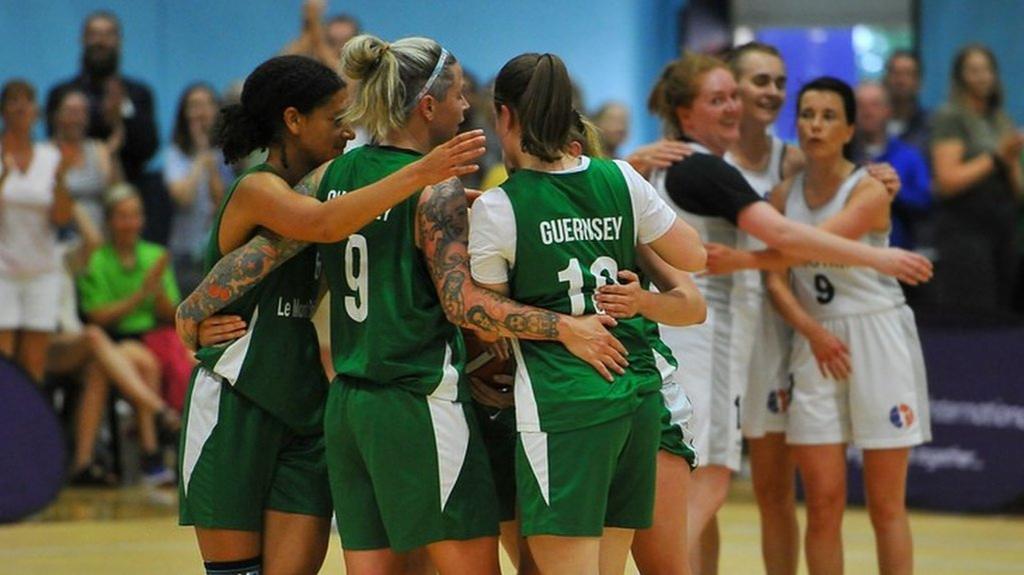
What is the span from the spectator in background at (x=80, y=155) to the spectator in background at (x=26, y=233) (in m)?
0.39

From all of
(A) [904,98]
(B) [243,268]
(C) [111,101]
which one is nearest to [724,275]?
(B) [243,268]

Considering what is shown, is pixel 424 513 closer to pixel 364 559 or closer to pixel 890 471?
→ pixel 364 559

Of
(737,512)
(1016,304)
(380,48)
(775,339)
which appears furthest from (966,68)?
(380,48)

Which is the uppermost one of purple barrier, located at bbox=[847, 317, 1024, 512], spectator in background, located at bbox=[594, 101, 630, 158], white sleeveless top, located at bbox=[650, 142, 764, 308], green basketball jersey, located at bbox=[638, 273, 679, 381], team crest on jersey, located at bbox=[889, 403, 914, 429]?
spectator in background, located at bbox=[594, 101, 630, 158]

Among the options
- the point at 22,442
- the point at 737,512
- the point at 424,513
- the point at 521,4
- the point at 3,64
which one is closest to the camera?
the point at 424,513

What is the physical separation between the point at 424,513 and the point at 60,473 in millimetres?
5261

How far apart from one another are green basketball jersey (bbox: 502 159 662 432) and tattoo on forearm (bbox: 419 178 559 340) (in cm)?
7

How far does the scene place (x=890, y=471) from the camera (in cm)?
593

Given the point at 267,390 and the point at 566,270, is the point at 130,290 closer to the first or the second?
the point at 267,390

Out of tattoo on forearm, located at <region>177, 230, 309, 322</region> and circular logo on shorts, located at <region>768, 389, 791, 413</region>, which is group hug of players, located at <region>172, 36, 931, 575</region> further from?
circular logo on shorts, located at <region>768, 389, 791, 413</region>

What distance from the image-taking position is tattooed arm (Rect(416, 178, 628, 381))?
4.06m

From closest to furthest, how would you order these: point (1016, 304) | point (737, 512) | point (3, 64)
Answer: point (737, 512) < point (1016, 304) < point (3, 64)

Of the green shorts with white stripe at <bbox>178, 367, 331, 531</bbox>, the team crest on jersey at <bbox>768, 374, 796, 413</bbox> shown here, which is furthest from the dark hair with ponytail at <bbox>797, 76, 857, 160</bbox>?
the green shorts with white stripe at <bbox>178, 367, 331, 531</bbox>

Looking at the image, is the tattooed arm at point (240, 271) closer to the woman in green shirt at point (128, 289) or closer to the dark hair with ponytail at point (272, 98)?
the dark hair with ponytail at point (272, 98)
